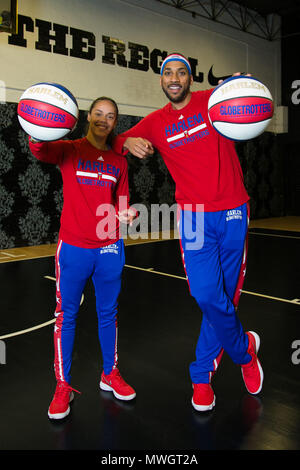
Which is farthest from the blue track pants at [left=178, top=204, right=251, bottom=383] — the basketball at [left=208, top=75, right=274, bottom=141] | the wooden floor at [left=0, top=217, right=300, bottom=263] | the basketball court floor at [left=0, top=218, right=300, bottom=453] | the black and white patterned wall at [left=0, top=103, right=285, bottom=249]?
the black and white patterned wall at [left=0, top=103, right=285, bottom=249]

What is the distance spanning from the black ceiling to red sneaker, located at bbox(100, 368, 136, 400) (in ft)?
33.3

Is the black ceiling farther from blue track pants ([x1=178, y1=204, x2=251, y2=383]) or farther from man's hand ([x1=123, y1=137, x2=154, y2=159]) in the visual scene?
blue track pants ([x1=178, y1=204, x2=251, y2=383])

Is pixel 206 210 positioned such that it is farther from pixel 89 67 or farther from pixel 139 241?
pixel 89 67

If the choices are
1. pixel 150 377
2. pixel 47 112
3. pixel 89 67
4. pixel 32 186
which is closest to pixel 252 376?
pixel 150 377

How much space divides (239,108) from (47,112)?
2.71 feet

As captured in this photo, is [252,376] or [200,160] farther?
[252,376]

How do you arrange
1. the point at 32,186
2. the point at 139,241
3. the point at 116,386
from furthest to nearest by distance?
the point at 139,241, the point at 32,186, the point at 116,386

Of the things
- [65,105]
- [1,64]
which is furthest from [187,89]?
[1,64]

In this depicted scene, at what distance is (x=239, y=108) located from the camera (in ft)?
6.01

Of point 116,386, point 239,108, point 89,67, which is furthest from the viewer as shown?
point 89,67

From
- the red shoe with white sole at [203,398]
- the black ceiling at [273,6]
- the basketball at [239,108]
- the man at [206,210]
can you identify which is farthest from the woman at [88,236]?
the black ceiling at [273,6]

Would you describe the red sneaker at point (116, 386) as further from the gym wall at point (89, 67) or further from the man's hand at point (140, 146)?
the gym wall at point (89, 67)

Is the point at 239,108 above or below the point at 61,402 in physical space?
above
